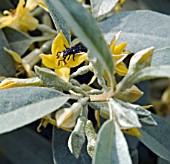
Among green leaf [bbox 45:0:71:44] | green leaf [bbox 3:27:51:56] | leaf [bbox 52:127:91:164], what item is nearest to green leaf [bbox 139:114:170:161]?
leaf [bbox 52:127:91:164]

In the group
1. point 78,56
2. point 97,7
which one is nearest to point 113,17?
point 97,7

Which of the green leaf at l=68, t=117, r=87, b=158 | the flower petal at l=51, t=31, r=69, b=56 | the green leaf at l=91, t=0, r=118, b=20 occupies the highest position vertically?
the flower petal at l=51, t=31, r=69, b=56

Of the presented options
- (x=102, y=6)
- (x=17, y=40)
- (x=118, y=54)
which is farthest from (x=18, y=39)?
(x=118, y=54)

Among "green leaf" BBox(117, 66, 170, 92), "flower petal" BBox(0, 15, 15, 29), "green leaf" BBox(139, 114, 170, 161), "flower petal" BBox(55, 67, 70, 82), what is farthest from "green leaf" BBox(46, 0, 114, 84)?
"flower petal" BBox(0, 15, 15, 29)

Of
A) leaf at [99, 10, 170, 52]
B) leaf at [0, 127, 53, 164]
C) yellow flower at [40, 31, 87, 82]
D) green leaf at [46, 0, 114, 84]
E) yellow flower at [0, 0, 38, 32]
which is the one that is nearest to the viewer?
green leaf at [46, 0, 114, 84]

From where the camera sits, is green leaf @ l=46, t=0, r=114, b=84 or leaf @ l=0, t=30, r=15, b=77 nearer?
green leaf @ l=46, t=0, r=114, b=84

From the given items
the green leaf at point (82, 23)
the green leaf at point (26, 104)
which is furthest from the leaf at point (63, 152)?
the green leaf at point (82, 23)

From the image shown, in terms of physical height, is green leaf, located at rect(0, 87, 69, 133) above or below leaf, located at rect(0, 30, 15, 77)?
above

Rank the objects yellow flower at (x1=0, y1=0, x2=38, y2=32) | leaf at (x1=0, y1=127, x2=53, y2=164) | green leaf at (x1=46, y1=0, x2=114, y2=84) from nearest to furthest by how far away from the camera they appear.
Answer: green leaf at (x1=46, y1=0, x2=114, y2=84), yellow flower at (x1=0, y1=0, x2=38, y2=32), leaf at (x1=0, y1=127, x2=53, y2=164)

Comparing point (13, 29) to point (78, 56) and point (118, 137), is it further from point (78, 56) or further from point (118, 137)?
point (118, 137)

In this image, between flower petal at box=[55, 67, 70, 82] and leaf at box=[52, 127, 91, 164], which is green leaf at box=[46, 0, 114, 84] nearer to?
flower petal at box=[55, 67, 70, 82]
